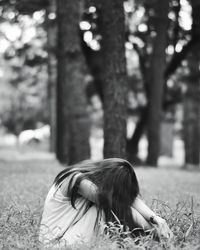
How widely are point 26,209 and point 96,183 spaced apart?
→ 182 centimetres

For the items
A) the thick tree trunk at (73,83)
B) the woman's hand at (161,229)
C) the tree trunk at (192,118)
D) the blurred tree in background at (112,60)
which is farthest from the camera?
the tree trunk at (192,118)

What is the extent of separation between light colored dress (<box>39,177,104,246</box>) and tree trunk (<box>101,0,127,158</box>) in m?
4.14

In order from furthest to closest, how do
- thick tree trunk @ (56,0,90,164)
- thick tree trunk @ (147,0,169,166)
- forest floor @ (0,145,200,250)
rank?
thick tree trunk @ (147,0,169,166) → thick tree trunk @ (56,0,90,164) → forest floor @ (0,145,200,250)

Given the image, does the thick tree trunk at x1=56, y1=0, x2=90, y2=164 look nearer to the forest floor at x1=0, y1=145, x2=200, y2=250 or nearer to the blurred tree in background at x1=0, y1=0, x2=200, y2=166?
the blurred tree in background at x1=0, y1=0, x2=200, y2=166

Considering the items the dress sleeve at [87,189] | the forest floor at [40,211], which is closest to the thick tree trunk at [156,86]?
the forest floor at [40,211]

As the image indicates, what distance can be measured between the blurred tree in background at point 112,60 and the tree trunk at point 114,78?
0.06ft

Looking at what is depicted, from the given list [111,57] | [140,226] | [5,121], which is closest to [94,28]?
[111,57]

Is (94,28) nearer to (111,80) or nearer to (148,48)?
(148,48)

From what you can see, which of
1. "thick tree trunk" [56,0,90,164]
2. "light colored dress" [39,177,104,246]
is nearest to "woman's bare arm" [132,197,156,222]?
"light colored dress" [39,177,104,246]

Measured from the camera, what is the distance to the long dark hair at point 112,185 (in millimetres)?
5094

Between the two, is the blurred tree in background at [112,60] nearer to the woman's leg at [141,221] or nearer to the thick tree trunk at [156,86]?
the thick tree trunk at [156,86]

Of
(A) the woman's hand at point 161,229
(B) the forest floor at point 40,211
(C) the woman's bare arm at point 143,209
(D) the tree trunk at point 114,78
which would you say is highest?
(D) the tree trunk at point 114,78

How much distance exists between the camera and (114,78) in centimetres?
950

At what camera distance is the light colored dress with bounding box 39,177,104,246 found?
5.17m
